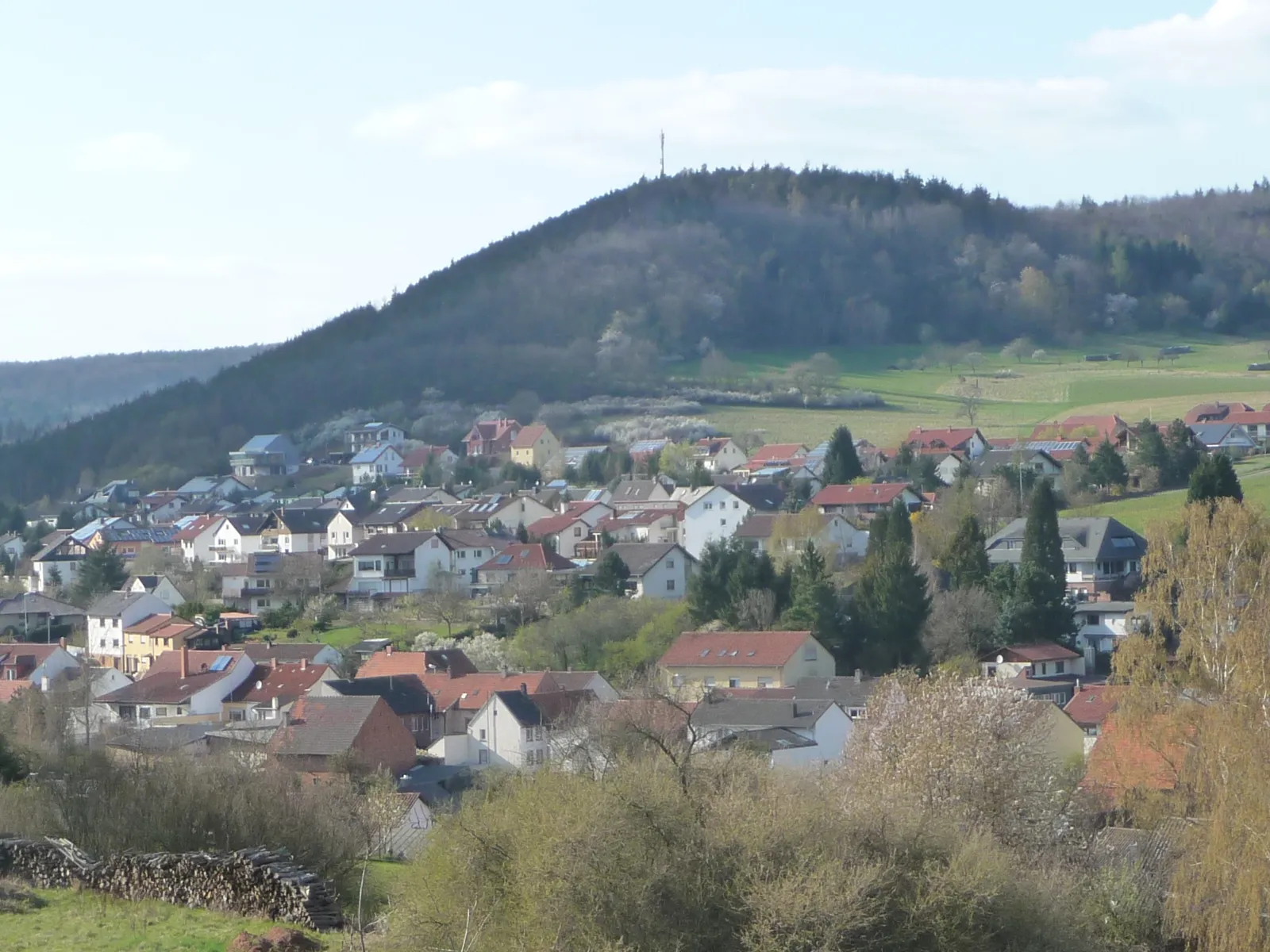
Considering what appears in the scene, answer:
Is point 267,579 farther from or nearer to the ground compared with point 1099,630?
nearer to the ground

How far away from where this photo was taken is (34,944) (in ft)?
41.3

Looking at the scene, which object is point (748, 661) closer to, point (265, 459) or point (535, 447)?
point (535, 447)

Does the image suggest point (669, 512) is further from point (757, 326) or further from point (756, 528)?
point (757, 326)

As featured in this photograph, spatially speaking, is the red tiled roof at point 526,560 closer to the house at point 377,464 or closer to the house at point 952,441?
the house at point 952,441

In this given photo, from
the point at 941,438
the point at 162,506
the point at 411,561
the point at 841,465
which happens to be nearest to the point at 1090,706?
the point at 411,561

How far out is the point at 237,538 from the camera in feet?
227

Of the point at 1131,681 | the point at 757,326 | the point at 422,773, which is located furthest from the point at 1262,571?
the point at 757,326

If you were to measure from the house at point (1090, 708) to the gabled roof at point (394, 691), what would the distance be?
13.7m

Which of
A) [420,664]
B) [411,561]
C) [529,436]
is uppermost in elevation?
[529,436]

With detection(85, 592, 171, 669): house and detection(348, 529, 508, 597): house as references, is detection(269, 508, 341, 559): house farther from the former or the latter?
detection(85, 592, 171, 669): house

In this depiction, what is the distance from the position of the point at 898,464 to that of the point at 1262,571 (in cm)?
4299

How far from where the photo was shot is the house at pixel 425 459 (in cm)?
9025

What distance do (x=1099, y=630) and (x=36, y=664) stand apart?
2797 centimetres

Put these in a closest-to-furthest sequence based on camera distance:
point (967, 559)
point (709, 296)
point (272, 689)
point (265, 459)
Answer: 1. point (272, 689)
2. point (967, 559)
3. point (265, 459)
4. point (709, 296)
